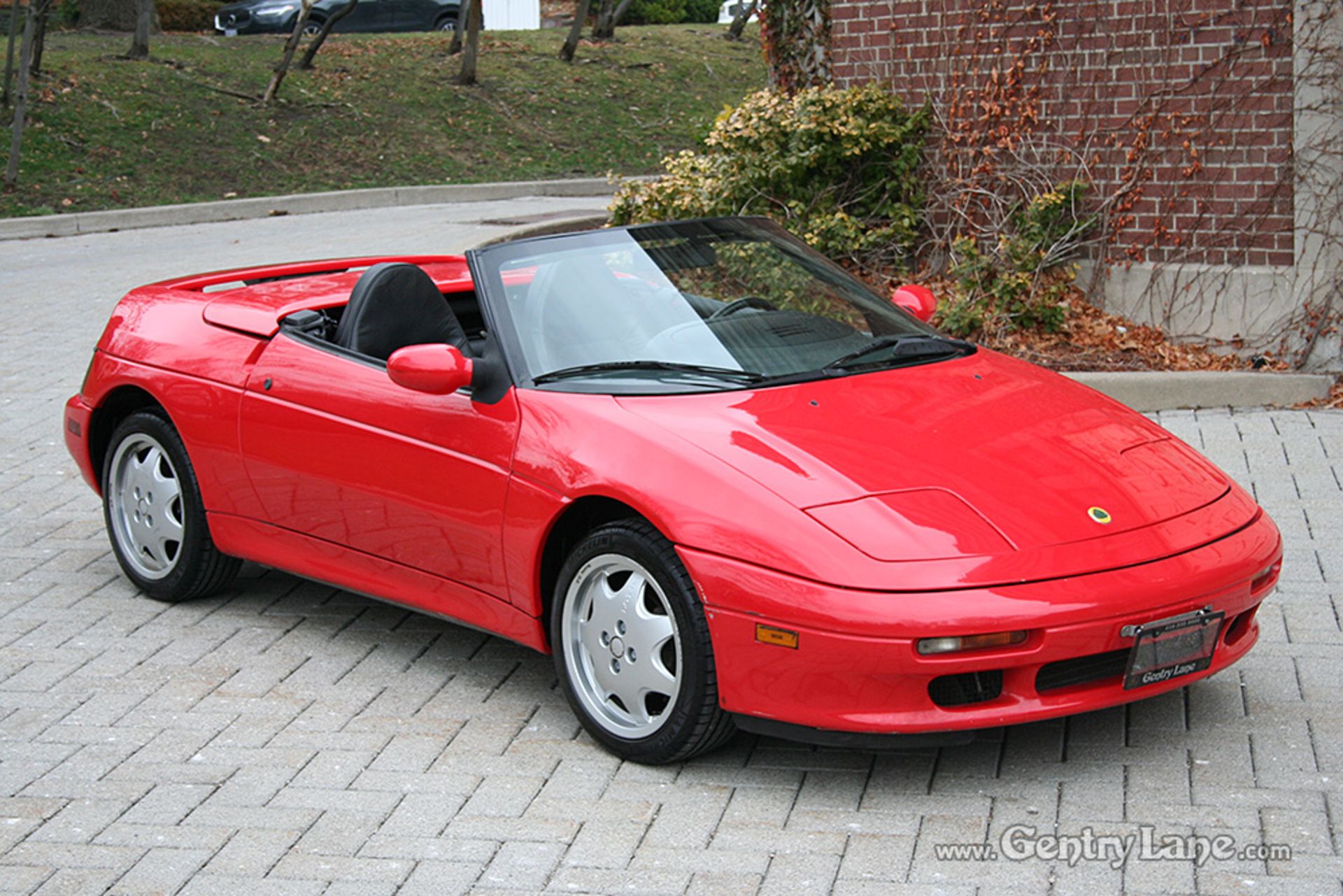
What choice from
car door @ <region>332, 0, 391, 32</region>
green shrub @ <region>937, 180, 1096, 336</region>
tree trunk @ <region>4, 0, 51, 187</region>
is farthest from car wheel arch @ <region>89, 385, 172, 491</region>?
car door @ <region>332, 0, 391, 32</region>

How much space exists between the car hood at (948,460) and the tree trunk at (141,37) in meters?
21.9

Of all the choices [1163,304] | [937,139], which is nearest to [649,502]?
[1163,304]

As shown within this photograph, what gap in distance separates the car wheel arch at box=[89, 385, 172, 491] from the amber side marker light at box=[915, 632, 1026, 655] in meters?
3.36

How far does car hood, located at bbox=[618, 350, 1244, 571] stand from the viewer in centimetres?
389

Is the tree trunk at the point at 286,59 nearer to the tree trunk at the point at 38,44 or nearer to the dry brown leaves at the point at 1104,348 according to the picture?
the tree trunk at the point at 38,44

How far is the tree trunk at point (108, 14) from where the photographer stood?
Result: 89.0 feet

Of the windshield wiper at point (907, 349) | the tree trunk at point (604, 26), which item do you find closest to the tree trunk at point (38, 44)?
the tree trunk at point (604, 26)

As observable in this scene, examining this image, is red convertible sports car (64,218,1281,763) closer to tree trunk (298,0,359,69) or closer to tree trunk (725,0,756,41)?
tree trunk (298,0,359,69)

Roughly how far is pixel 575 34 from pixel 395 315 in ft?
79.1

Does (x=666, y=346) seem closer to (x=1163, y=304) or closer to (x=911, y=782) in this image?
(x=911, y=782)

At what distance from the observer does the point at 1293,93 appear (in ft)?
27.6

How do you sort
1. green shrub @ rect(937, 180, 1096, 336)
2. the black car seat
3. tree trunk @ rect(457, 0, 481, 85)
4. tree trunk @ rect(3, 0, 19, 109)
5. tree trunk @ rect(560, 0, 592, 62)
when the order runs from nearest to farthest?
the black car seat
green shrub @ rect(937, 180, 1096, 336)
tree trunk @ rect(3, 0, 19, 109)
tree trunk @ rect(457, 0, 481, 85)
tree trunk @ rect(560, 0, 592, 62)

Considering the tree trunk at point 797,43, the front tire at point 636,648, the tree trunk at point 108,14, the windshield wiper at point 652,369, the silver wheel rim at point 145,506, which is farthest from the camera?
the tree trunk at point 108,14

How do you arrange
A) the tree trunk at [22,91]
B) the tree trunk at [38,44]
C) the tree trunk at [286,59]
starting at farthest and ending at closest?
the tree trunk at [286,59] → the tree trunk at [38,44] → the tree trunk at [22,91]
